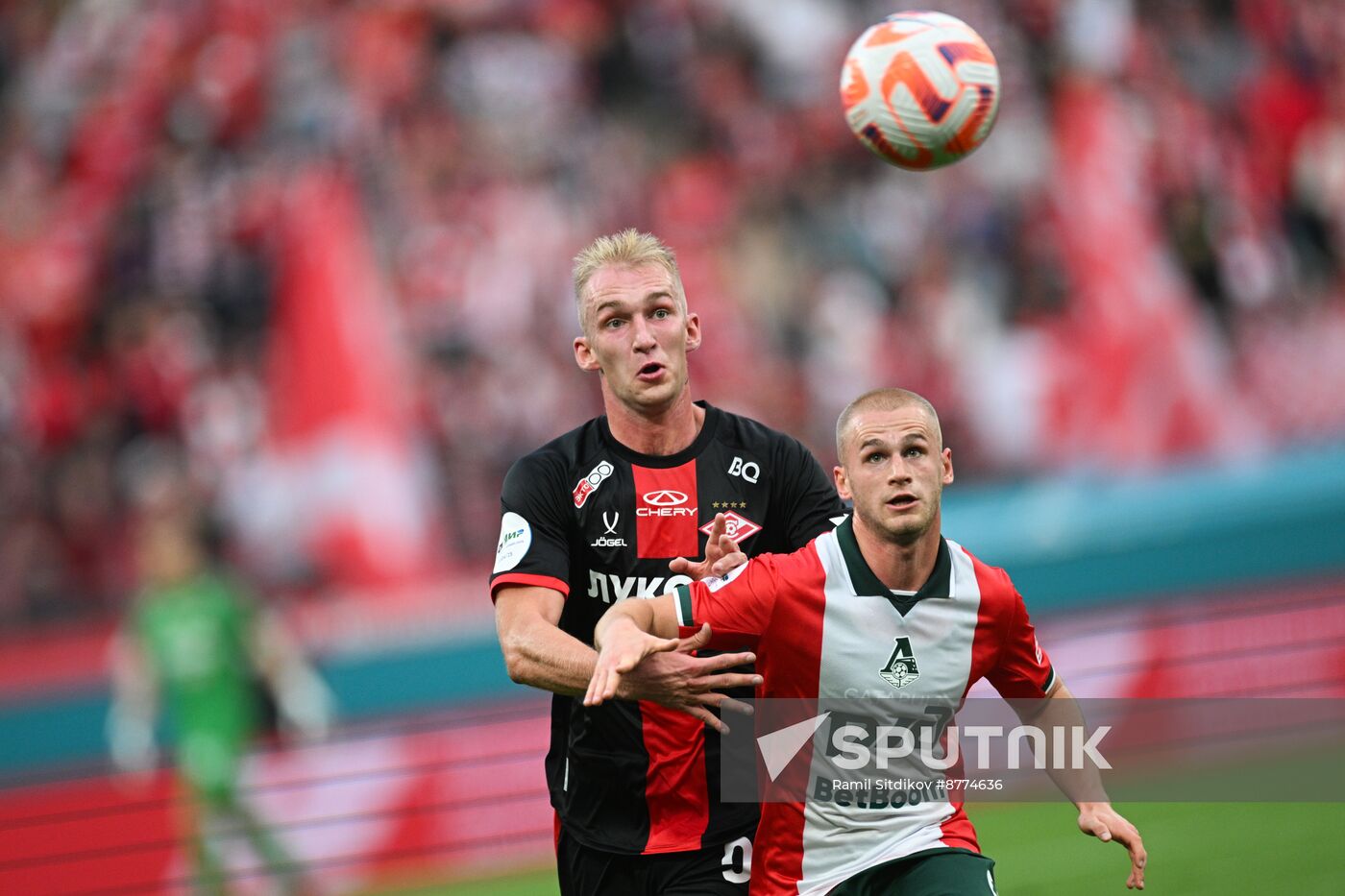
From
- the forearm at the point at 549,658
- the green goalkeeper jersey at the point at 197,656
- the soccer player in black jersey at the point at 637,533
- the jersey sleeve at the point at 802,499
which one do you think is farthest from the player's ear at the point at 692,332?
the green goalkeeper jersey at the point at 197,656

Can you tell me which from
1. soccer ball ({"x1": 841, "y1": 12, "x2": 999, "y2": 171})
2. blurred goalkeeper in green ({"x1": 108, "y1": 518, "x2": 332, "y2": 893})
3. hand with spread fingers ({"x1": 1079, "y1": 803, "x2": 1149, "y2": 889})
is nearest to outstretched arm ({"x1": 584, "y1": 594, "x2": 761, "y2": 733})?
hand with spread fingers ({"x1": 1079, "y1": 803, "x2": 1149, "y2": 889})

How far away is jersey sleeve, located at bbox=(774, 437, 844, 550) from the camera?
4887mm

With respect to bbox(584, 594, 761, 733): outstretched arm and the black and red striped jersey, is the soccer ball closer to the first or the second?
the black and red striped jersey

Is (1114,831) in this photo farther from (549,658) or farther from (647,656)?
(549,658)

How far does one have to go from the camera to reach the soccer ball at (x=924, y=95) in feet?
19.4

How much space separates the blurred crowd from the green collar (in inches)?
332

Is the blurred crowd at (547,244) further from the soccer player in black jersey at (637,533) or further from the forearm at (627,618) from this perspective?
the forearm at (627,618)

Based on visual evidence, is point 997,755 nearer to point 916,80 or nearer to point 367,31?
point 916,80

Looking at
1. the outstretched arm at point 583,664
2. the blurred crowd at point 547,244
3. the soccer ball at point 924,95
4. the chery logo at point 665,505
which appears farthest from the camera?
the blurred crowd at point 547,244

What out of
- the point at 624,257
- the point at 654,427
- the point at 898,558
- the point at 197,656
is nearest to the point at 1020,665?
the point at 898,558

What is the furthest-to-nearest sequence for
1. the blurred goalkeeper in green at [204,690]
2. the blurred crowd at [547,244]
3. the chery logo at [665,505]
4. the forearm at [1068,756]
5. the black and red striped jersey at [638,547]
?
1. the blurred crowd at [547,244]
2. the blurred goalkeeper in green at [204,690]
3. the chery logo at [665,505]
4. the black and red striped jersey at [638,547]
5. the forearm at [1068,756]

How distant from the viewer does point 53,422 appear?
12.5 meters

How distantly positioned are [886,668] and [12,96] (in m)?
11.4

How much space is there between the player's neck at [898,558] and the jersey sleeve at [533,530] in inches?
34.6
